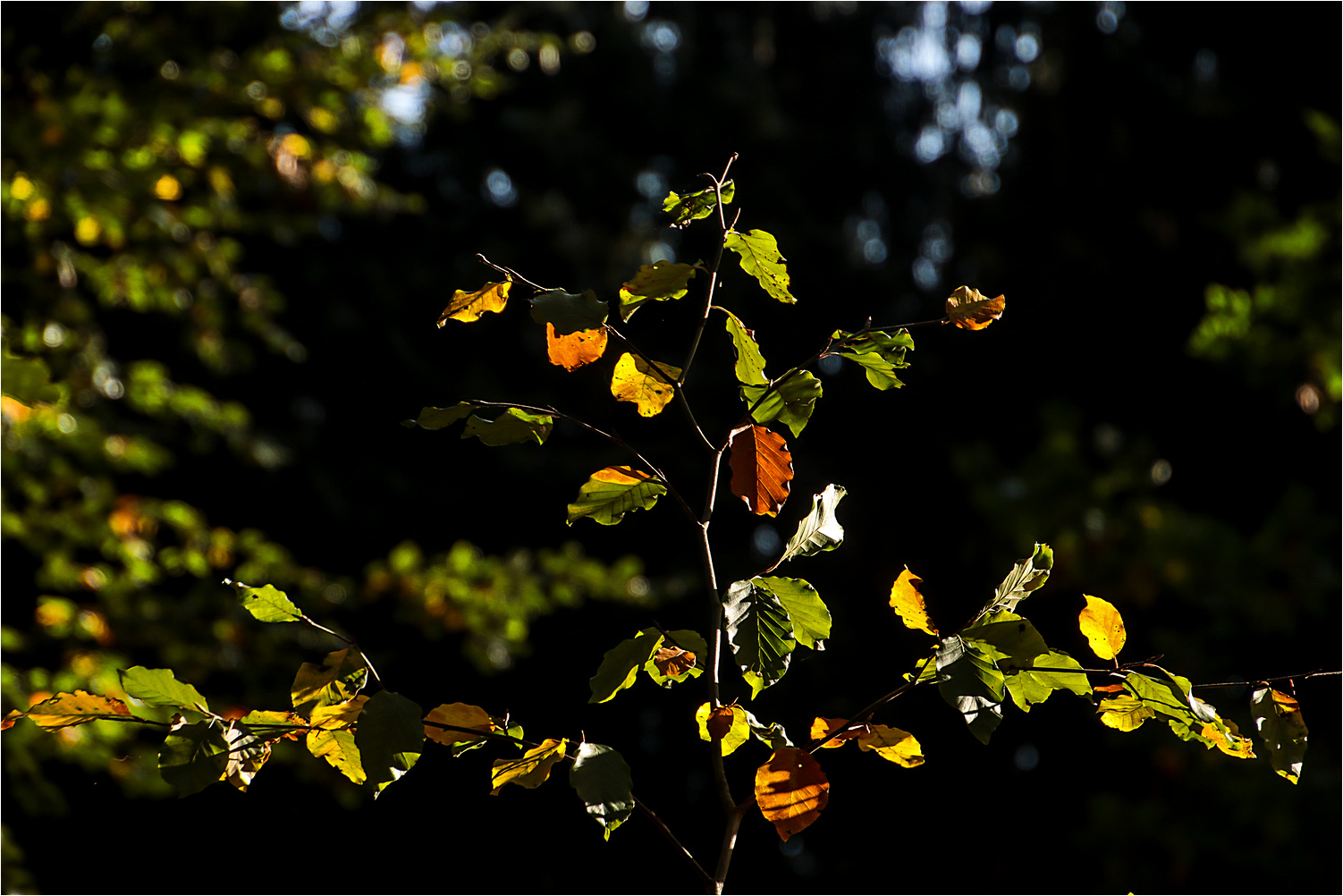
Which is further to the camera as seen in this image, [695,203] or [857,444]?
[857,444]

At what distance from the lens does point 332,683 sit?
55 centimetres

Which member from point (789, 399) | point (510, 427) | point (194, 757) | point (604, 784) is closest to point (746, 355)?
point (789, 399)

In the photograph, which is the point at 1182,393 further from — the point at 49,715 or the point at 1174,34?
the point at 49,715

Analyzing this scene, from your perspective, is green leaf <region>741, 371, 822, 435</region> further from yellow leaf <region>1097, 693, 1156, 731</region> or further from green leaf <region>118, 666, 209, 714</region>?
green leaf <region>118, 666, 209, 714</region>

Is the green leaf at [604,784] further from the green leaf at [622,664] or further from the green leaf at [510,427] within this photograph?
the green leaf at [510,427]

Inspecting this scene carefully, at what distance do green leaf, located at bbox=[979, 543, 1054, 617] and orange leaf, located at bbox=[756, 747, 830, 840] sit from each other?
5.0 inches

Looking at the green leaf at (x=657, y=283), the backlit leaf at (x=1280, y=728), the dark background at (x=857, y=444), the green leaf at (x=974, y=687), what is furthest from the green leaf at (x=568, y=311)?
the dark background at (x=857, y=444)

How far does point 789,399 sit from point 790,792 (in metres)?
0.21

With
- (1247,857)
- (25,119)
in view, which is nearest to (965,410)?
(1247,857)

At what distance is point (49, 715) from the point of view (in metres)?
0.51

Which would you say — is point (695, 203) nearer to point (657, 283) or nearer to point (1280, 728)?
point (657, 283)

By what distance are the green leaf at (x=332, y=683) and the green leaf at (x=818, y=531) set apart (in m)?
0.24

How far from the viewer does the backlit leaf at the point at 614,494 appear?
1.84 feet

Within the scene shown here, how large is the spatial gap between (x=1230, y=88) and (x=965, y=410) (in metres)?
1.50
